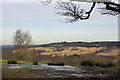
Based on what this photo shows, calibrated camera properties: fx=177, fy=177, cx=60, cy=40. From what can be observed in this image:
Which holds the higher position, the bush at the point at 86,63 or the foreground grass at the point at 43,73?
the bush at the point at 86,63

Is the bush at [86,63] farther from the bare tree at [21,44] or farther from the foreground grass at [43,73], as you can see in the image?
the bare tree at [21,44]

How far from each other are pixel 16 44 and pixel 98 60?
6.12 m

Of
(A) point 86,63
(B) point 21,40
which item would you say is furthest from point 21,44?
(A) point 86,63

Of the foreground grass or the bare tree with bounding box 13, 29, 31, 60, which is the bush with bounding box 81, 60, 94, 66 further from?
the bare tree with bounding box 13, 29, 31, 60

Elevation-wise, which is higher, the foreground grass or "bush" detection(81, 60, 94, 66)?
"bush" detection(81, 60, 94, 66)

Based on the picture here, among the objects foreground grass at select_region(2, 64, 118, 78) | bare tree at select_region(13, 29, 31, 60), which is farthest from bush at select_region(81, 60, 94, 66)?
Answer: bare tree at select_region(13, 29, 31, 60)

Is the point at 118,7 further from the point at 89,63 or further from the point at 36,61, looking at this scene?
the point at 36,61

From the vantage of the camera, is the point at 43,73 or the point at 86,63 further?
the point at 86,63

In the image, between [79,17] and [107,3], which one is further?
[79,17]

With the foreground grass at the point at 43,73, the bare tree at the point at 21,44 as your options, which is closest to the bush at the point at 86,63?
the foreground grass at the point at 43,73

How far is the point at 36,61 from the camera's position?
38.8 ft

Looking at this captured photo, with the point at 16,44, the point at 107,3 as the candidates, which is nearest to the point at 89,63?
the point at 107,3

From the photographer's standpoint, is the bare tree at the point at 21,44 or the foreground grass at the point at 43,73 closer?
the foreground grass at the point at 43,73

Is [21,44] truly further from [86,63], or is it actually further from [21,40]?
[86,63]
